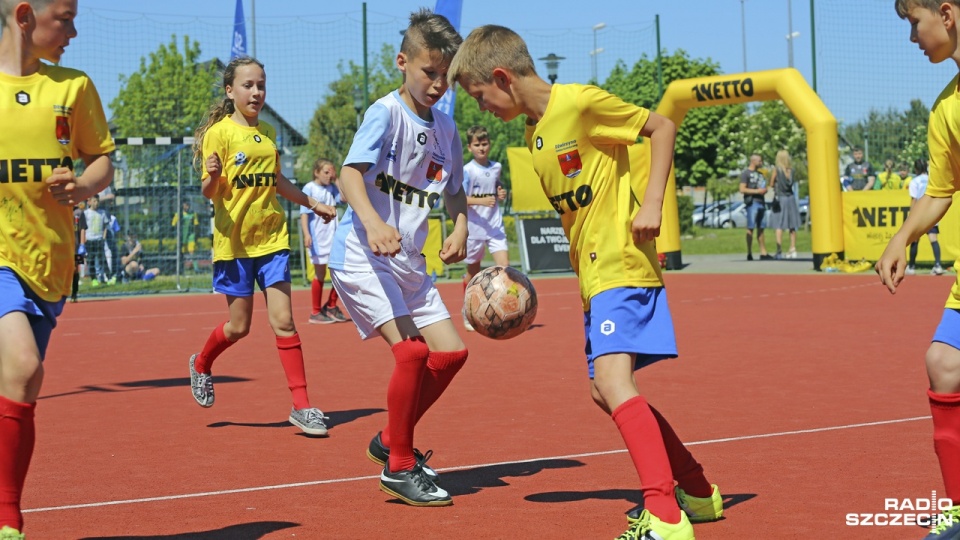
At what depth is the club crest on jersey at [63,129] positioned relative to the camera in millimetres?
4633

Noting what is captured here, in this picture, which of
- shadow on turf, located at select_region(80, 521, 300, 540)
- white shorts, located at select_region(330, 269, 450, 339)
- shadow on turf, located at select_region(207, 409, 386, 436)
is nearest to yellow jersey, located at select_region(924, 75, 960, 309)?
white shorts, located at select_region(330, 269, 450, 339)

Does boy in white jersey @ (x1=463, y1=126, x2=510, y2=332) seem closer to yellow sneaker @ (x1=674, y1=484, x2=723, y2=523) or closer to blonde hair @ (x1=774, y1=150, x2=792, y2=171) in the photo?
yellow sneaker @ (x1=674, y1=484, x2=723, y2=523)

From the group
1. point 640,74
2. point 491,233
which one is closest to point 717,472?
point 491,233

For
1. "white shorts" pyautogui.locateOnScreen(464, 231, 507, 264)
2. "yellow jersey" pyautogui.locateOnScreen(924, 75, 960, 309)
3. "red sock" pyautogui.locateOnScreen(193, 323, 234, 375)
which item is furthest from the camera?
"white shorts" pyautogui.locateOnScreen(464, 231, 507, 264)

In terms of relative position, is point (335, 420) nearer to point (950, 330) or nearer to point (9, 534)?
point (9, 534)

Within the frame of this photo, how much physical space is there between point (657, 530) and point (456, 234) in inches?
81.8

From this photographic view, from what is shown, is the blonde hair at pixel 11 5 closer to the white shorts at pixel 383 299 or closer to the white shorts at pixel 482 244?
the white shorts at pixel 383 299

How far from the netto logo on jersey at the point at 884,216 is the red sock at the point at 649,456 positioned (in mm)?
18713

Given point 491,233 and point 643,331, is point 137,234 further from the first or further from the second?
point 643,331

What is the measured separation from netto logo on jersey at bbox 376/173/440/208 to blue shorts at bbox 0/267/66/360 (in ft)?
5.76

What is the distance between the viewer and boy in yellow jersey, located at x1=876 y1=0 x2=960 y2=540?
14.8 feet

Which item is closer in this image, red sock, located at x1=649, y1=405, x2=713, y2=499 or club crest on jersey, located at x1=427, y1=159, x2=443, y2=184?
red sock, located at x1=649, y1=405, x2=713, y2=499

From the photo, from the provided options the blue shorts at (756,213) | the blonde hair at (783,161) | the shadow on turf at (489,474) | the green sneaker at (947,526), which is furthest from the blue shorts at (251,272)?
the blonde hair at (783,161)

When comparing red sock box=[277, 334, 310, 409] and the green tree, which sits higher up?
the green tree
